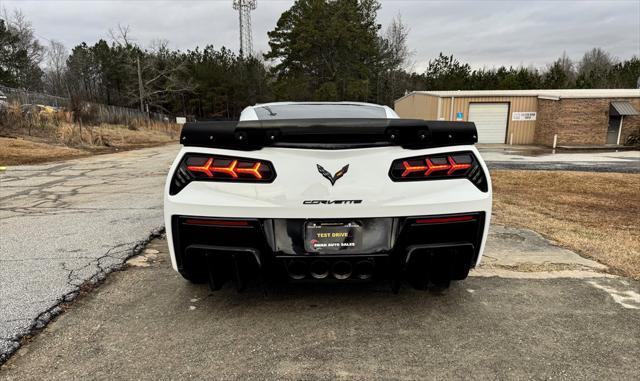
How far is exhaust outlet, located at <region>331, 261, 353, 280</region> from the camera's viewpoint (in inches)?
93.2

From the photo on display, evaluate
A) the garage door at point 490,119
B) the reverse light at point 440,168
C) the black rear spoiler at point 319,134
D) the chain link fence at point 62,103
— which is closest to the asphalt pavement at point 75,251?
the reverse light at point 440,168

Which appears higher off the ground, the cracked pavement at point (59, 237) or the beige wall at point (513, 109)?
the beige wall at point (513, 109)

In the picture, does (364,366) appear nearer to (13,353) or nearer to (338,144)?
(338,144)

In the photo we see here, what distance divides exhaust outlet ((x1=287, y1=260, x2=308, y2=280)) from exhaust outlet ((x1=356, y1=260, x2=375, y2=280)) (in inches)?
12.2

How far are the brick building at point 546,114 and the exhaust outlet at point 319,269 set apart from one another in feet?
84.0

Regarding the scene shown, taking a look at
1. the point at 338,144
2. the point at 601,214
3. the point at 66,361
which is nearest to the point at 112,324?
the point at 66,361

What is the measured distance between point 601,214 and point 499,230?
2367mm

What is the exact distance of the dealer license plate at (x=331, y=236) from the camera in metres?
2.33

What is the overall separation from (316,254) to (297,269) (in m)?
0.16

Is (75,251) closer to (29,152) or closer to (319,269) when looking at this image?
(319,269)

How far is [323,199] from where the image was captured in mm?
2277

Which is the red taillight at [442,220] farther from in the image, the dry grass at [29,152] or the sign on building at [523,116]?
the sign on building at [523,116]

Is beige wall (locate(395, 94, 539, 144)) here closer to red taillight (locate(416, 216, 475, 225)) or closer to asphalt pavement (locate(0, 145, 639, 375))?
asphalt pavement (locate(0, 145, 639, 375))

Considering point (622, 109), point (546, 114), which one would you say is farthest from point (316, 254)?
point (622, 109)
